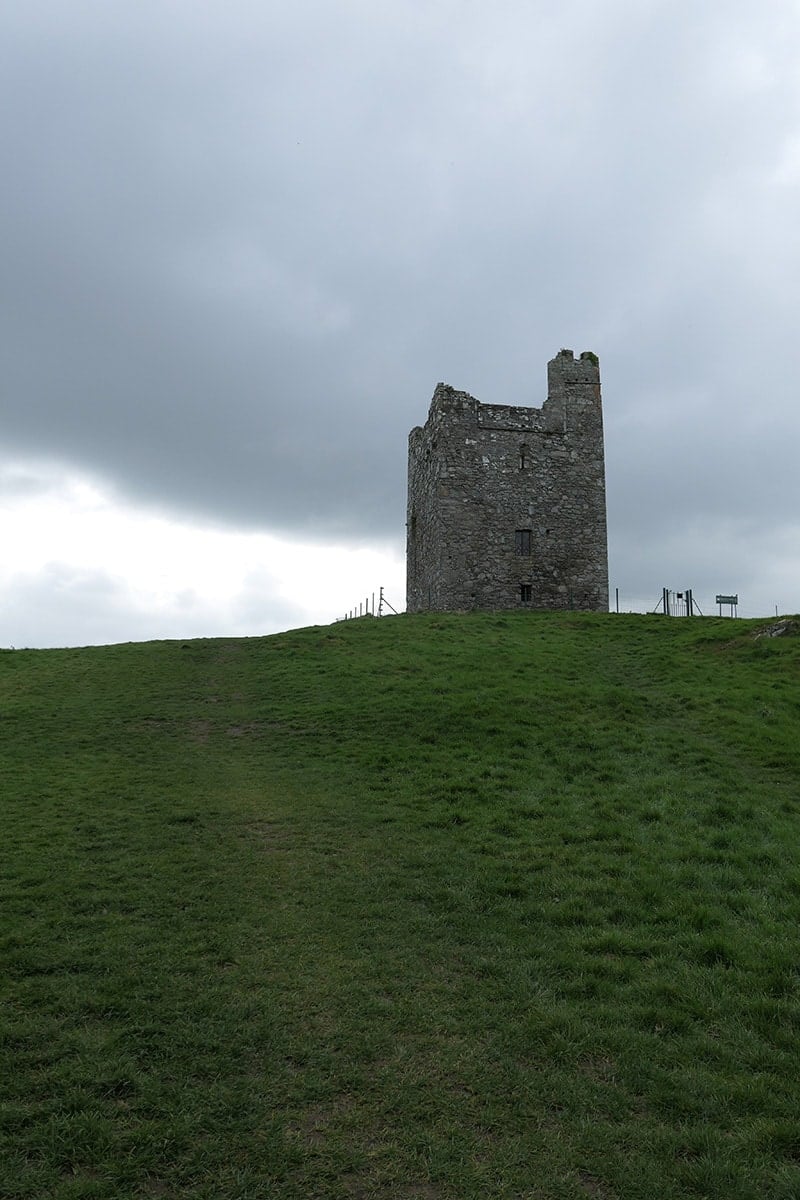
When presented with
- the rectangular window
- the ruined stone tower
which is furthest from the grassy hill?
the rectangular window

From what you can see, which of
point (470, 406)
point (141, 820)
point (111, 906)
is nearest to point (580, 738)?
point (141, 820)

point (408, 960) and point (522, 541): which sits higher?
point (522, 541)

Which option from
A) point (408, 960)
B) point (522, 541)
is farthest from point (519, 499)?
point (408, 960)

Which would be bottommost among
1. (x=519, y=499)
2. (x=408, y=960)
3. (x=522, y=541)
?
(x=408, y=960)

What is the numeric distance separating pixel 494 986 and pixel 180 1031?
3053mm

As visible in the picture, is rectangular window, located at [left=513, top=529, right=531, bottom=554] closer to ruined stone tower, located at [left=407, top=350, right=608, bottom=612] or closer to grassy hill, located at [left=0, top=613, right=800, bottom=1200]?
ruined stone tower, located at [left=407, top=350, right=608, bottom=612]

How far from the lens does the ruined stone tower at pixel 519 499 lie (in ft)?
134

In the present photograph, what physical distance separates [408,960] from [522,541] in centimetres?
3467

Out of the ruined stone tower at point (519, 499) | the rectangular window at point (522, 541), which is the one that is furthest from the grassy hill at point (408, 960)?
the rectangular window at point (522, 541)

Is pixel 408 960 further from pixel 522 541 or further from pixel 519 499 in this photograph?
pixel 519 499

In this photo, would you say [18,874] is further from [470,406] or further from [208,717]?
[470,406]

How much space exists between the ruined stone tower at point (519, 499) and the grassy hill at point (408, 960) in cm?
2191

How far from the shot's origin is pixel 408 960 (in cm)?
827

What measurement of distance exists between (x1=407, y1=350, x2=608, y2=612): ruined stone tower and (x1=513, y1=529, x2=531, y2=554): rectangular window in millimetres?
54
